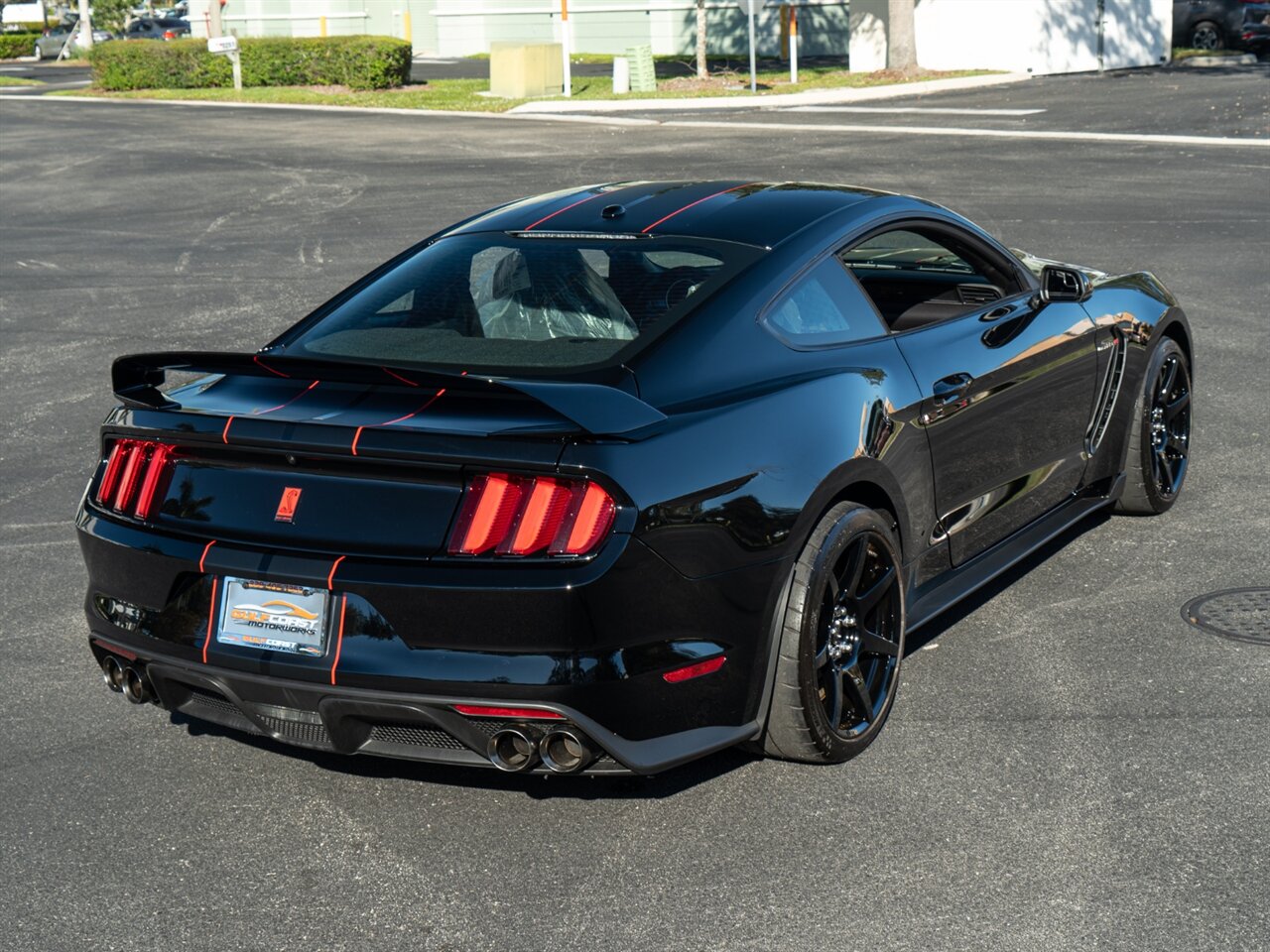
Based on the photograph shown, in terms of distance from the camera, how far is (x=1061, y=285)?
596 cm

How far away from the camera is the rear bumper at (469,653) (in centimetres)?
389

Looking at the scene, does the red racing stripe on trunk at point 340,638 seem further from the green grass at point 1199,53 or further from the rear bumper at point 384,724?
the green grass at point 1199,53

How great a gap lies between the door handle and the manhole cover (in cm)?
125

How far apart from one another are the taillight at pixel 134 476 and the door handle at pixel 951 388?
2301mm

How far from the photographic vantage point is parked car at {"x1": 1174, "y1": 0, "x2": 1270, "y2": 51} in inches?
1474

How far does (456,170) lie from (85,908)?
17737 millimetres

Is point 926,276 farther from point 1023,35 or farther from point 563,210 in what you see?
point 1023,35

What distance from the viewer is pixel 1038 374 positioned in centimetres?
577

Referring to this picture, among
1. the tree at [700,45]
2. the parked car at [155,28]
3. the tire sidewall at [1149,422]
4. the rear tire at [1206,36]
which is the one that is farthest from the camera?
the parked car at [155,28]

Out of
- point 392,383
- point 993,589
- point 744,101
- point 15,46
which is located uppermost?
point 15,46

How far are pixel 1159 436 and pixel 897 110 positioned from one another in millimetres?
22573

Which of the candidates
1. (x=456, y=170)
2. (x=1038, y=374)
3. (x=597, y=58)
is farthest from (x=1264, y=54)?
(x=1038, y=374)

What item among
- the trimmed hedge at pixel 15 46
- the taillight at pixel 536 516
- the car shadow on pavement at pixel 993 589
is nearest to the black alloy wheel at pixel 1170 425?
the car shadow on pavement at pixel 993 589

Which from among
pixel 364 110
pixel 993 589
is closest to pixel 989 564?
pixel 993 589
